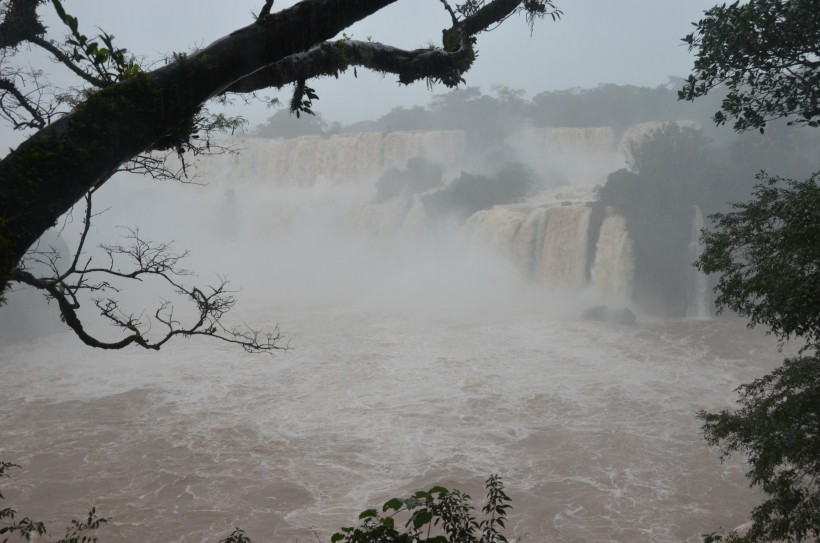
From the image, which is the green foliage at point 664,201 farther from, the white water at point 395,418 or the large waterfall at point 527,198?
the white water at point 395,418

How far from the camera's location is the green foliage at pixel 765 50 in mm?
5055

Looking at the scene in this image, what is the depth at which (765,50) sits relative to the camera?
17.4ft

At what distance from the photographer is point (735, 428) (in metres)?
6.07

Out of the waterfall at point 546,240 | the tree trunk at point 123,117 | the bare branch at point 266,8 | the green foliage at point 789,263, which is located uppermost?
the bare branch at point 266,8

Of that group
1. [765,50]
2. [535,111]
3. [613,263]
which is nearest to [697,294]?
[613,263]

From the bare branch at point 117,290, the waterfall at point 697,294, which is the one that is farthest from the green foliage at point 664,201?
the bare branch at point 117,290

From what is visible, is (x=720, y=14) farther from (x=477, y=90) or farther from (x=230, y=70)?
(x=477, y=90)

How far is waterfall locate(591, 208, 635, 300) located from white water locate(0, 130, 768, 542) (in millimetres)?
194

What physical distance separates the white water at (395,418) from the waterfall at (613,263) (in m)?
0.19

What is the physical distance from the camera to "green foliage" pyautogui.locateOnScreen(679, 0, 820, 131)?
5055 millimetres

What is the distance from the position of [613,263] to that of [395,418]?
1374cm

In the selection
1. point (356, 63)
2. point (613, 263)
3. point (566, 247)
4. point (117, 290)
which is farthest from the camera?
point (566, 247)

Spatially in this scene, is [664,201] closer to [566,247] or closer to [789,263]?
[566,247]

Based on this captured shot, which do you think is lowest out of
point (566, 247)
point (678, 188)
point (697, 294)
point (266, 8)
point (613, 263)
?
point (697, 294)
